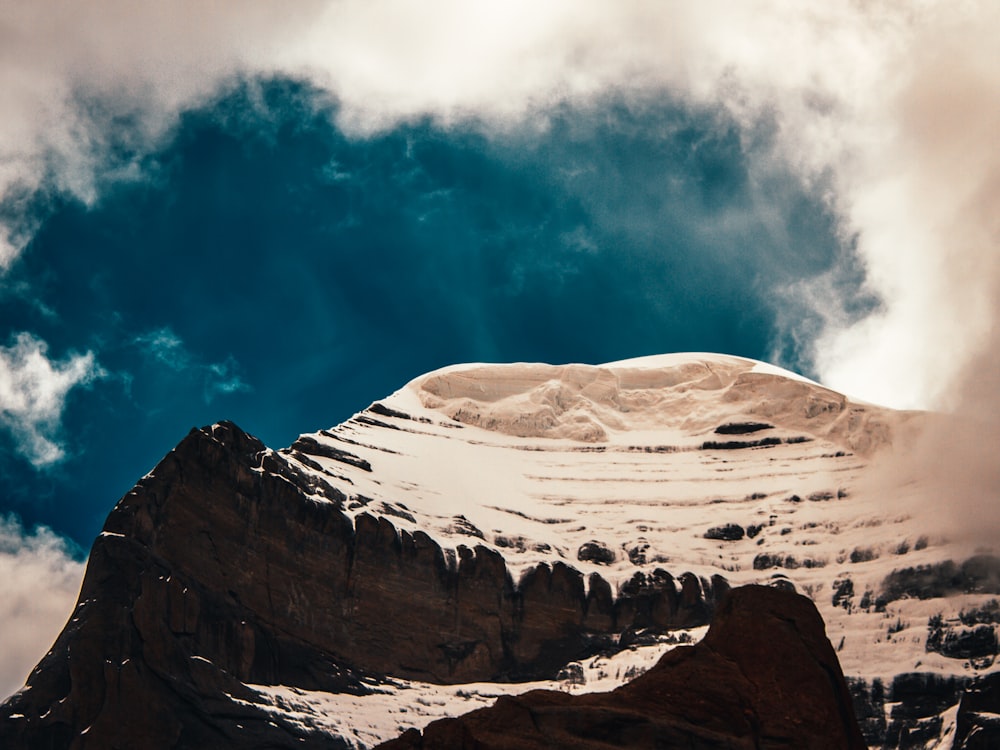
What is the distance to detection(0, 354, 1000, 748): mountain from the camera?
344 feet

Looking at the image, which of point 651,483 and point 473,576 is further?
point 651,483

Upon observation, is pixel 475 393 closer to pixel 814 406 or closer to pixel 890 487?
pixel 814 406

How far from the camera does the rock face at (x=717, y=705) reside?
48188 mm

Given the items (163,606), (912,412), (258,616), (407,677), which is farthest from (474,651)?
(912,412)

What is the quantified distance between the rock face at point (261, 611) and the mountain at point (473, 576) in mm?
159

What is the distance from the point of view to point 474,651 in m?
121

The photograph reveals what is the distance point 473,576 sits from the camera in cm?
12506

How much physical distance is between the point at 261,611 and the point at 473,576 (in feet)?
58.9

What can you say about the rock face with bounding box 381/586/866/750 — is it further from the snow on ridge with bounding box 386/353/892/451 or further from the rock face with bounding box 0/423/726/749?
the snow on ridge with bounding box 386/353/892/451

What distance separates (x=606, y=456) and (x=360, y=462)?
26684 mm

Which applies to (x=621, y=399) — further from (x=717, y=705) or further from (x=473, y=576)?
(x=717, y=705)

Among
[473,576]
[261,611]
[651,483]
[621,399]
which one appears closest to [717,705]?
[261,611]

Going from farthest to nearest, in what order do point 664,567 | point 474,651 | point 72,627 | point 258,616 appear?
1. point 664,567
2. point 474,651
3. point 258,616
4. point 72,627

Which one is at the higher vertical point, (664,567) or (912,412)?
(912,412)
